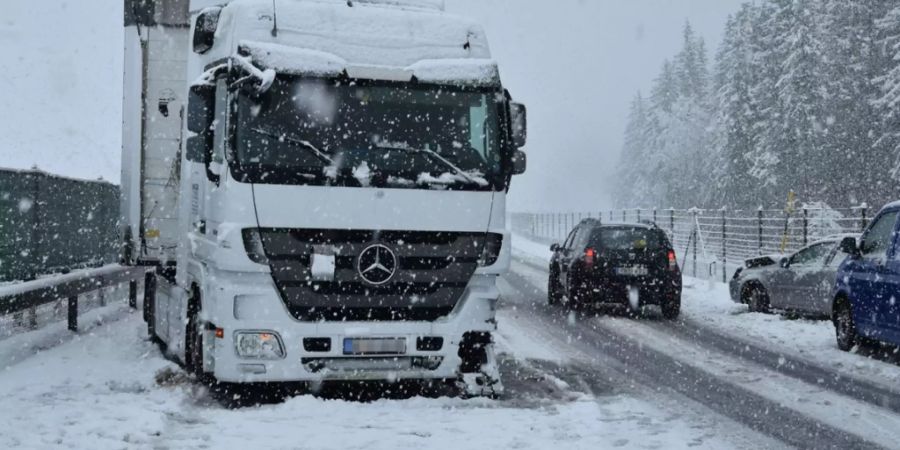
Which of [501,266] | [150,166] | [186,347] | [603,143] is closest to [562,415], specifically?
[501,266]

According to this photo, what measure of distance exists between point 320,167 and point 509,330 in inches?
272

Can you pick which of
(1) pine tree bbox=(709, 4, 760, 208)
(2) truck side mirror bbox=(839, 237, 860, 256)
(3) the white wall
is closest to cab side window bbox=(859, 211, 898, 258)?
(2) truck side mirror bbox=(839, 237, 860, 256)

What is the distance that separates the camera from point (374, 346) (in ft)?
27.8

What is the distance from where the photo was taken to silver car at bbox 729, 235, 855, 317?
15781mm

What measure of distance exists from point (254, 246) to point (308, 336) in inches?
31.8

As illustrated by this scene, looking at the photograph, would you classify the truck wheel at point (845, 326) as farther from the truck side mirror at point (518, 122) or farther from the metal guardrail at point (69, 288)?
the metal guardrail at point (69, 288)

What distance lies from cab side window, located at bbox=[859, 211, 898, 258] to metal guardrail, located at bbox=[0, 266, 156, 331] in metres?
Result: 8.19

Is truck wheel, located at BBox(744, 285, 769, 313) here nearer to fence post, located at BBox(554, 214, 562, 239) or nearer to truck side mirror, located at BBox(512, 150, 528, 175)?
truck side mirror, located at BBox(512, 150, 528, 175)

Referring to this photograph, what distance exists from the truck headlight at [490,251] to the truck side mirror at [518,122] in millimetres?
824

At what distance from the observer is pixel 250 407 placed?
Answer: 28.4 ft

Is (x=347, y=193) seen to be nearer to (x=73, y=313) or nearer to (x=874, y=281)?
(x=73, y=313)

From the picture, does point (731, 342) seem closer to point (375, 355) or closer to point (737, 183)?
point (375, 355)

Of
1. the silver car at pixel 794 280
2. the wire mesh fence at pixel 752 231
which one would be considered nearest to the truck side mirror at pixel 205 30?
the silver car at pixel 794 280

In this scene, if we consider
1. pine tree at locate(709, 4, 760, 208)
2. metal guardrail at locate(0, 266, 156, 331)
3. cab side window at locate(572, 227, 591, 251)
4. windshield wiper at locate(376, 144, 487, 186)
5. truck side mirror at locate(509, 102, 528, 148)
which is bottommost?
metal guardrail at locate(0, 266, 156, 331)
